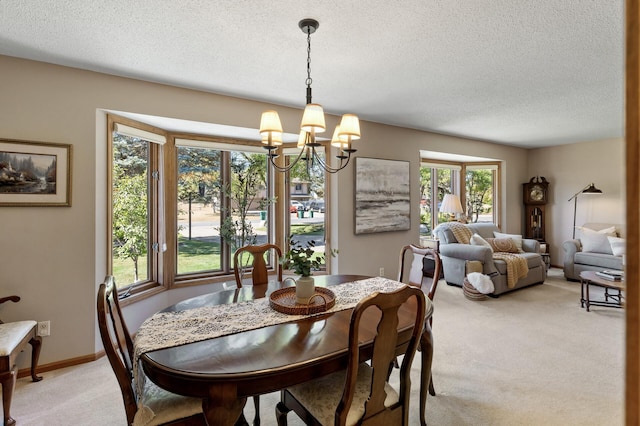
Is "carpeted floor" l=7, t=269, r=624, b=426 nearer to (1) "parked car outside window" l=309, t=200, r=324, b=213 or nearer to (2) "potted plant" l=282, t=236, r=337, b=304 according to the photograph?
(2) "potted plant" l=282, t=236, r=337, b=304

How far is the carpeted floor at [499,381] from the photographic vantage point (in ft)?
6.38

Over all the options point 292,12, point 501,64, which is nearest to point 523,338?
point 501,64

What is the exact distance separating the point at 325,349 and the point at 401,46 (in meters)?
2.04

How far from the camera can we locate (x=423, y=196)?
235 inches

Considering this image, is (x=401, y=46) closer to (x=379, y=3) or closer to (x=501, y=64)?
(x=379, y=3)

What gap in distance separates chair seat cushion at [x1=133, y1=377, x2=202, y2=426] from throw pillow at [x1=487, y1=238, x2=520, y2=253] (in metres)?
4.98

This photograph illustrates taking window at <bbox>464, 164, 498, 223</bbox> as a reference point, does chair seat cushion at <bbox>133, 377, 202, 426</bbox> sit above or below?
below

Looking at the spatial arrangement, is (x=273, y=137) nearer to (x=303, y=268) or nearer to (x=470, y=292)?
(x=303, y=268)

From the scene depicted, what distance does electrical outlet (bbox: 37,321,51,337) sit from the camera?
242 cm

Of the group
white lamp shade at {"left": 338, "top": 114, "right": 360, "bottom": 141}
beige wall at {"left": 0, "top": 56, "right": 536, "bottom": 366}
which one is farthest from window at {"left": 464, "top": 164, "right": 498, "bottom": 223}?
beige wall at {"left": 0, "top": 56, "right": 536, "bottom": 366}

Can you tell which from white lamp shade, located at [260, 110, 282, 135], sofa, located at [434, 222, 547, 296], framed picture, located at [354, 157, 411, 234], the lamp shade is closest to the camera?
white lamp shade, located at [260, 110, 282, 135]

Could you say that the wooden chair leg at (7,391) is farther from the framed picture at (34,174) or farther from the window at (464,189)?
the window at (464,189)

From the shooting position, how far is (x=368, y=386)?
1526 mm

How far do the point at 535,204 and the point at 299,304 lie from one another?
20.4ft
